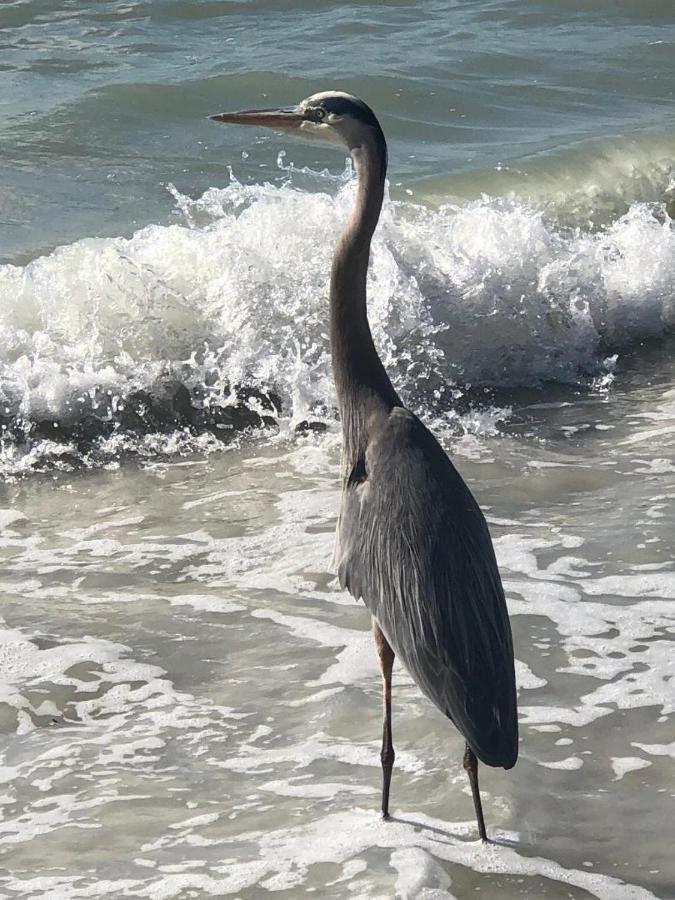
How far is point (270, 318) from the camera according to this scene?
7.18m

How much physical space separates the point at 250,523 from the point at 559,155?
212 inches

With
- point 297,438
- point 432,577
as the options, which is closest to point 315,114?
point 432,577

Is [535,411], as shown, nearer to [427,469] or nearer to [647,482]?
[647,482]

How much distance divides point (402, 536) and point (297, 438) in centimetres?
303

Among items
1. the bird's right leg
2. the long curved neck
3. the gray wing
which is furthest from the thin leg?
the long curved neck

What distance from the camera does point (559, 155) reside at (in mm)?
9922

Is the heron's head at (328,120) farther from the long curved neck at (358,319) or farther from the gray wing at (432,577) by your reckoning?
the gray wing at (432,577)

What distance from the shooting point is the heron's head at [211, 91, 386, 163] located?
3869mm

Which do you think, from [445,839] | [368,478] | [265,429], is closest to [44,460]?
[265,429]

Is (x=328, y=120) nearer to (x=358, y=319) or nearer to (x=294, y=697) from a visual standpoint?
(x=358, y=319)

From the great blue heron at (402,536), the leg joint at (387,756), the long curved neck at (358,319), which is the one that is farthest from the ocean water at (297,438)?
the long curved neck at (358,319)

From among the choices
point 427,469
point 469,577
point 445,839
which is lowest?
point 445,839

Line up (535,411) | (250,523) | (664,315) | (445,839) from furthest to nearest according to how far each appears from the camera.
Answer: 1. (664,315)
2. (535,411)
3. (250,523)
4. (445,839)

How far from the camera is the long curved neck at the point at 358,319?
386 centimetres
